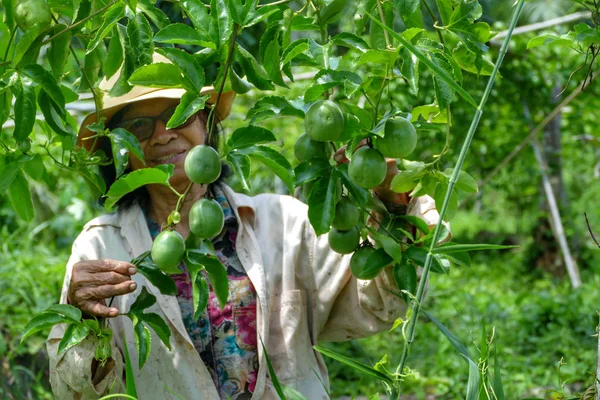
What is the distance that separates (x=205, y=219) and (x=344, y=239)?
306 millimetres

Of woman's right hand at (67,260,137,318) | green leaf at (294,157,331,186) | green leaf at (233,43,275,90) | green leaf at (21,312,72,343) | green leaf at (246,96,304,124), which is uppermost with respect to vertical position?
green leaf at (233,43,275,90)

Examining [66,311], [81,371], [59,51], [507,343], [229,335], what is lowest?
[507,343]

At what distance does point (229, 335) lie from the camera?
2.17 m

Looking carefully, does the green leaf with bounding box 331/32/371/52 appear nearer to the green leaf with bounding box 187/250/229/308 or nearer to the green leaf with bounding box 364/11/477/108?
the green leaf with bounding box 364/11/477/108

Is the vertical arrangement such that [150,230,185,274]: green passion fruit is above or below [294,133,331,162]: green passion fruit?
below

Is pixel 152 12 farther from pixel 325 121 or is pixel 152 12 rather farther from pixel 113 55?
pixel 325 121

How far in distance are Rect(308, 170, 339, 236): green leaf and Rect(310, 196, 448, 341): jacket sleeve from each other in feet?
1.81

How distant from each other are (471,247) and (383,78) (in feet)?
0.92

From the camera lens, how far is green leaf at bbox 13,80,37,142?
4.51ft

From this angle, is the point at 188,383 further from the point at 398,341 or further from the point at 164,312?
the point at 398,341

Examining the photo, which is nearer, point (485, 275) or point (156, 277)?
point (156, 277)

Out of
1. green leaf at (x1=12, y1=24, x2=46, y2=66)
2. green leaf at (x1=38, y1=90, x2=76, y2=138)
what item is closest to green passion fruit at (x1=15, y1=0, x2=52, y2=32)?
green leaf at (x1=12, y1=24, x2=46, y2=66)

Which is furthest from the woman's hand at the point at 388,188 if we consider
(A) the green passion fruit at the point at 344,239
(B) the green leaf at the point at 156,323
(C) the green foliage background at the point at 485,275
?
(C) the green foliage background at the point at 485,275

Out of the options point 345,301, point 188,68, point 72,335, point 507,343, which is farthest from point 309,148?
point 507,343
